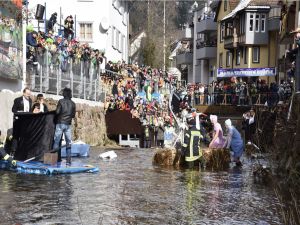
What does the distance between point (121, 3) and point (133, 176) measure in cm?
3735

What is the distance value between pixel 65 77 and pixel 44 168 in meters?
10.8

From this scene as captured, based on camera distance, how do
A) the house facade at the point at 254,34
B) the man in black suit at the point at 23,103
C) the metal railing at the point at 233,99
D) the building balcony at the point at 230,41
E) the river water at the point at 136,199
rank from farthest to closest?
the building balcony at the point at 230,41 → the house facade at the point at 254,34 → the metal railing at the point at 233,99 → the man in black suit at the point at 23,103 → the river water at the point at 136,199

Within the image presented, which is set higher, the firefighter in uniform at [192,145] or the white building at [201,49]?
the white building at [201,49]

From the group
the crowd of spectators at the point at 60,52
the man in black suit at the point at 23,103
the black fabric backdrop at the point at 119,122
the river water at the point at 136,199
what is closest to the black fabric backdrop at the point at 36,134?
the man in black suit at the point at 23,103

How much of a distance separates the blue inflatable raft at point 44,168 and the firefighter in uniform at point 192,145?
2.79 m

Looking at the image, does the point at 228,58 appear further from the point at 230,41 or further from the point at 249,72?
the point at 249,72

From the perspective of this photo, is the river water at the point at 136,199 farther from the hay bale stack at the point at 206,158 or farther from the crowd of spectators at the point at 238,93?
the crowd of spectators at the point at 238,93

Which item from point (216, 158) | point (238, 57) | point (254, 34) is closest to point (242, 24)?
point (254, 34)

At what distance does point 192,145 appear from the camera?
622 inches

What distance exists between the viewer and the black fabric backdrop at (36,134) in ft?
46.6

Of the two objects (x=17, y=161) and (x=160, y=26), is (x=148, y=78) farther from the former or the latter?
(x=160, y=26)

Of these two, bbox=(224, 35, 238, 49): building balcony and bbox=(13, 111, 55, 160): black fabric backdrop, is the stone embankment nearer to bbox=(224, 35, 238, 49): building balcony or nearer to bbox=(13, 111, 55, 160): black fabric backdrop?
bbox=(13, 111, 55, 160): black fabric backdrop

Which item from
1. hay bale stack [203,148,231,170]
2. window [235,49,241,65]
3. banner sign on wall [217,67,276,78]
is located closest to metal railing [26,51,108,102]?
hay bale stack [203,148,231,170]

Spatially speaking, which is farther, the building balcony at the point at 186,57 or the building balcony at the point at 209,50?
the building balcony at the point at 186,57
